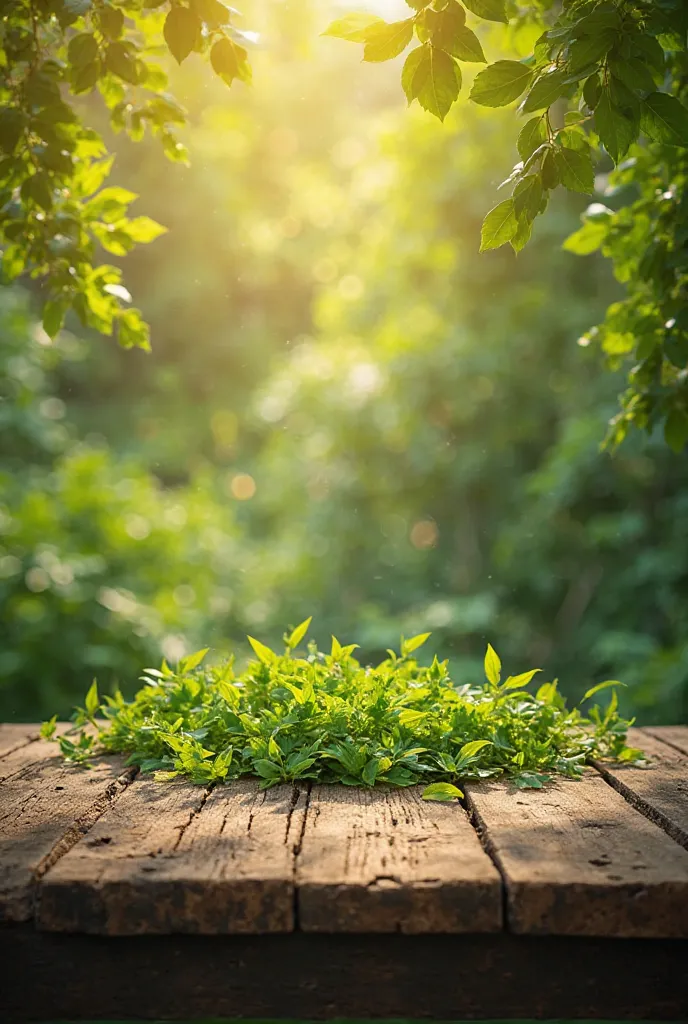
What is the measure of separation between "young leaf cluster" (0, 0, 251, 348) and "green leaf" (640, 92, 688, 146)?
1.07m

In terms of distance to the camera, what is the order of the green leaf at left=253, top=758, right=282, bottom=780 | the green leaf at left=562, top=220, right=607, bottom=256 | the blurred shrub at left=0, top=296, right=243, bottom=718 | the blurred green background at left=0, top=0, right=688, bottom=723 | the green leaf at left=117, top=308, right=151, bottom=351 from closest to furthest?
the green leaf at left=253, top=758, right=282, bottom=780, the green leaf at left=562, top=220, right=607, bottom=256, the green leaf at left=117, top=308, right=151, bottom=351, the blurred shrub at left=0, top=296, right=243, bottom=718, the blurred green background at left=0, top=0, right=688, bottom=723

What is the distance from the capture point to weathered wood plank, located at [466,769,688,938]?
156 centimetres

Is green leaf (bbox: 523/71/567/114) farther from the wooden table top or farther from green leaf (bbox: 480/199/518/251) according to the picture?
the wooden table top

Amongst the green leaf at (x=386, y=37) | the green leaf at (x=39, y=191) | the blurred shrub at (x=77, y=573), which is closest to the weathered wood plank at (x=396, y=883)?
the green leaf at (x=386, y=37)

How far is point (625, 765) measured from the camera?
2457 mm

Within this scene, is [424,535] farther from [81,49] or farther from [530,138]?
[530,138]

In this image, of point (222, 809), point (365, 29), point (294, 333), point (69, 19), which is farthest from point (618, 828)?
point (294, 333)

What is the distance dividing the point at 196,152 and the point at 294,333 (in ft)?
14.6

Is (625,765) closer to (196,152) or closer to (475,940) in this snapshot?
(475,940)

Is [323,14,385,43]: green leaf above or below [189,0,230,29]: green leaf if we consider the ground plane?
below

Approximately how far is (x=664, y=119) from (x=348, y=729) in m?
1.53

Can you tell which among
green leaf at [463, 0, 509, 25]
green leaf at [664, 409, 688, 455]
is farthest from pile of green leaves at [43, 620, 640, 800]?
green leaf at [463, 0, 509, 25]

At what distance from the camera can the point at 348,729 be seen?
7.61ft

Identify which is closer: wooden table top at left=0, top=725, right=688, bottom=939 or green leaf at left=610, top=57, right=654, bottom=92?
wooden table top at left=0, top=725, right=688, bottom=939
